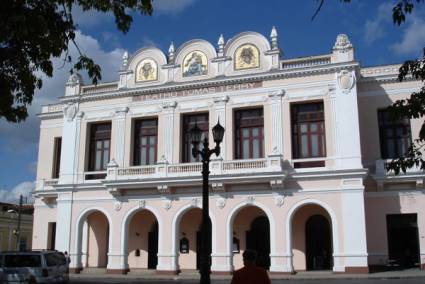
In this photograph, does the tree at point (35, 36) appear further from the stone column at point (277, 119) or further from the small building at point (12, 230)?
the small building at point (12, 230)

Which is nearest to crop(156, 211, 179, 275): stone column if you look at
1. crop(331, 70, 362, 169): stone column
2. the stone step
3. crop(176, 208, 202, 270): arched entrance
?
crop(176, 208, 202, 270): arched entrance

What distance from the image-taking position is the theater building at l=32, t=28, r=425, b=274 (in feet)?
→ 85.0

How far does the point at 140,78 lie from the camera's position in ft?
101

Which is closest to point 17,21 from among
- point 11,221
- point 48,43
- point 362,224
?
point 48,43

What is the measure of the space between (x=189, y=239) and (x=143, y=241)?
9.49 ft

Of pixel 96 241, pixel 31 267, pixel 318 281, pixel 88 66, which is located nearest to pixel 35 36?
pixel 88 66

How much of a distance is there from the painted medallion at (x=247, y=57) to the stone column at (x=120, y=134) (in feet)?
22.6

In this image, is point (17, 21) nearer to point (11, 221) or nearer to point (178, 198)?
point (178, 198)

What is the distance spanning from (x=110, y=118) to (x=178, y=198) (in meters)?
6.54

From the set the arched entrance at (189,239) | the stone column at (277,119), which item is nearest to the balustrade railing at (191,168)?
the stone column at (277,119)

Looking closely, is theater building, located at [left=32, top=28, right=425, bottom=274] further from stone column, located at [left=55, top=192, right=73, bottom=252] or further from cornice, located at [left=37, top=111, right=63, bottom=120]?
cornice, located at [left=37, top=111, right=63, bottom=120]

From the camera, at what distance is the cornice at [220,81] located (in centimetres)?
2673

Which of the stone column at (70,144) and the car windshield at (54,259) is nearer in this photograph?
the car windshield at (54,259)

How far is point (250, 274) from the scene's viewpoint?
22.7ft
